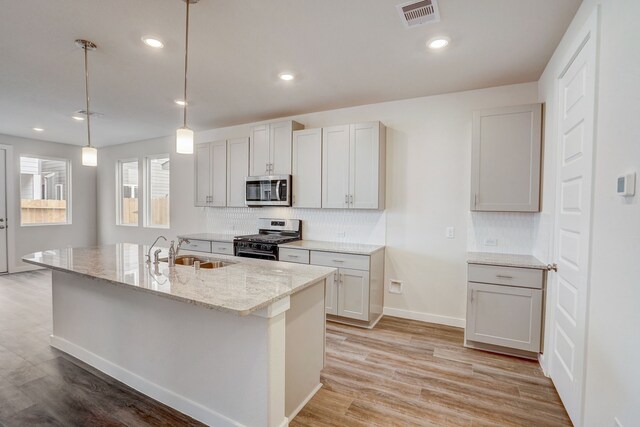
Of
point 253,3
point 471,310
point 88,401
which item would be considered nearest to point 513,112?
point 471,310

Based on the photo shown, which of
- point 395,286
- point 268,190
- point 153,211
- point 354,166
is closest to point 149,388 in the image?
point 268,190

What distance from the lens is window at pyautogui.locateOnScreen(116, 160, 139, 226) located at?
20.9 feet

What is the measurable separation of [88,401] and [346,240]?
2917 mm

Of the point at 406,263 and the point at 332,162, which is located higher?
the point at 332,162

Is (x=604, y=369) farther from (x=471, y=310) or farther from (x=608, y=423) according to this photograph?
(x=471, y=310)

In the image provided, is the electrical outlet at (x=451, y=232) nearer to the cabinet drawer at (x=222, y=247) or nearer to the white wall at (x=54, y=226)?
the cabinet drawer at (x=222, y=247)

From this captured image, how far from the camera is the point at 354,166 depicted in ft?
12.0

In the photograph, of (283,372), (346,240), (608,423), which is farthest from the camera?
(346,240)

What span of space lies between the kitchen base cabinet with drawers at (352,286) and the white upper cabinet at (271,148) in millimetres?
1267

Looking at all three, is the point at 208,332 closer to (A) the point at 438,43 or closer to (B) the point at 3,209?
(A) the point at 438,43

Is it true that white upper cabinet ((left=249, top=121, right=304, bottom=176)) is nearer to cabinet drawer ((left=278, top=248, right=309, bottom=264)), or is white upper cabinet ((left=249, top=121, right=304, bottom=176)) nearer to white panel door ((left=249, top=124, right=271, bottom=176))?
white panel door ((left=249, top=124, right=271, bottom=176))

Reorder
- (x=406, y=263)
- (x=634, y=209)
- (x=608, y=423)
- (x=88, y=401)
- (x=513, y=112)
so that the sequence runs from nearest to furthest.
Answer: (x=634, y=209)
(x=608, y=423)
(x=88, y=401)
(x=513, y=112)
(x=406, y=263)

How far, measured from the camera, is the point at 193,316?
6.39 ft

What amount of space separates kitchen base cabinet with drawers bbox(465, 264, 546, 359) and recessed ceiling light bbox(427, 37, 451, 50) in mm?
1945
